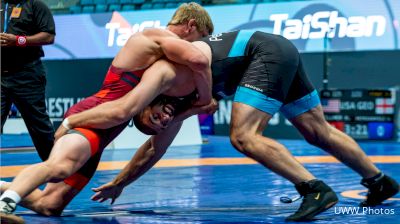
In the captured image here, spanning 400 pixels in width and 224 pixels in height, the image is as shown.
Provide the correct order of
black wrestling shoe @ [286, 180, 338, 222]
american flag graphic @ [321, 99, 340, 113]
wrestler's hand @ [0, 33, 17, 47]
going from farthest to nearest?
1. american flag graphic @ [321, 99, 340, 113]
2. wrestler's hand @ [0, 33, 17, 47]
3. black wrestling shoe @ [286, 180, 338, 222]

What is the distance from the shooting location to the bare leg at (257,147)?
3.80 meters

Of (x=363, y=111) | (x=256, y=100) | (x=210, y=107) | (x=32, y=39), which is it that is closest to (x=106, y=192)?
(x=210, y=107)

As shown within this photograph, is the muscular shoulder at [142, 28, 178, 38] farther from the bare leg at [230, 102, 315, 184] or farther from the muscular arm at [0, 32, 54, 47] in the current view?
the muscular arm at [0, 32, 54, 47]

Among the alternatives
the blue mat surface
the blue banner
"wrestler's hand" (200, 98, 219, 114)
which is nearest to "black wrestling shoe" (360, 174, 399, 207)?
the blue mat surface

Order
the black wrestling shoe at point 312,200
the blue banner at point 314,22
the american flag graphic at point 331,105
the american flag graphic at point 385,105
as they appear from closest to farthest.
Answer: the black wrestling shoe at point 312,200
the american flag graphic at point 385,105
the american flag graphic at point 331,105
the blue banner at point 314,22

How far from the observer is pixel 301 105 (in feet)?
13.7

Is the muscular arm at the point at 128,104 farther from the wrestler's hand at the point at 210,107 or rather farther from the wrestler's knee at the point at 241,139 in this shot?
the wrestler's knee at the point at 241,139

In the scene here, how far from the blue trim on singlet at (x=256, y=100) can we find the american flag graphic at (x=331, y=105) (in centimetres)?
577

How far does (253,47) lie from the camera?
4.02m

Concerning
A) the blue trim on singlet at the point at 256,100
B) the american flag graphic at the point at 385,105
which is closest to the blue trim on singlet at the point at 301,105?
the blue trim on singlet at the point at 256,100

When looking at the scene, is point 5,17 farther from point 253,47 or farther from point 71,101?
point 71,101

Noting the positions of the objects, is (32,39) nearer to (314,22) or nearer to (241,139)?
(241,139)

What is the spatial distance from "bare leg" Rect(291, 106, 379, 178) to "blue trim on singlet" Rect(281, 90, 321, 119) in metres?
0.02

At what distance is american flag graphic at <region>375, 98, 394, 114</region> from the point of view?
9298 millimetres
